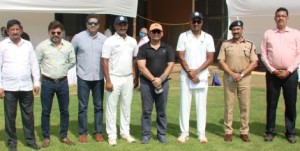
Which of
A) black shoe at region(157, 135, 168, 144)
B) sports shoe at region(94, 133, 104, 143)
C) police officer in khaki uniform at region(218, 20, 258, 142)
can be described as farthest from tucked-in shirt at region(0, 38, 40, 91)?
police officer in khaki uniform at region(218, 20, 258, 142)

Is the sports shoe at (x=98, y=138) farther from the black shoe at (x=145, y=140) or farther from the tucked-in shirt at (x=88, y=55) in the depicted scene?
the tucked-in shirt at (x=88, y=55)

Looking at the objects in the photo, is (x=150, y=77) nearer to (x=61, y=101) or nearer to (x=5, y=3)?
(x=61, y=101)

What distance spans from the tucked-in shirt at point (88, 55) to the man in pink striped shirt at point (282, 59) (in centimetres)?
230

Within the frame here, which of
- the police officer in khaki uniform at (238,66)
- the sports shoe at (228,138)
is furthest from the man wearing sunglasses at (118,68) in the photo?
the sports shoe at (228,138)

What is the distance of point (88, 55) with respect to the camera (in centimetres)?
595

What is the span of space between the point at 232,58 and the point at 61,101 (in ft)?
7.86

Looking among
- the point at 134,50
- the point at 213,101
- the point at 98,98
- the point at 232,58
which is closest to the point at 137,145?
the point at 98,98

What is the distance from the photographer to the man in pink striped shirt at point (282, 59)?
6.07 metres

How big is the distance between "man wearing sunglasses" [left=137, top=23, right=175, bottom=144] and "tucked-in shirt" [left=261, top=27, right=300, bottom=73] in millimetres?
1386

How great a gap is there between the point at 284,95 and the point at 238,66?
0.83 metres

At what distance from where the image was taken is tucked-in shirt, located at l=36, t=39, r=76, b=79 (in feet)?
18.8

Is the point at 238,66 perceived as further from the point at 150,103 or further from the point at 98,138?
the point at 98,138

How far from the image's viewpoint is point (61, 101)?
5945 millimetres

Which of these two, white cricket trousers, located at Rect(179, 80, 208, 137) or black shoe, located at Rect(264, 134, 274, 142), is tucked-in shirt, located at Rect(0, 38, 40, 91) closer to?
white cricket trousers, located at Rect(179, 80, 208, 137)
